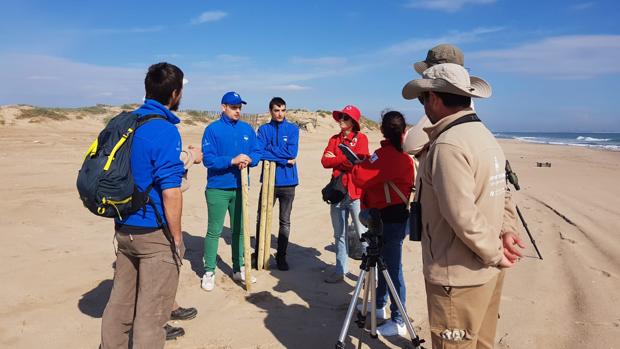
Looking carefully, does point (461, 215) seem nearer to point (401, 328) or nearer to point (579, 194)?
point (401, 328)

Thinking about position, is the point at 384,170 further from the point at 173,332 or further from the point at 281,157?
the point at 173,332

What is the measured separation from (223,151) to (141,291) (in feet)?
7.92

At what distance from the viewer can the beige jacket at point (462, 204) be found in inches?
86.3

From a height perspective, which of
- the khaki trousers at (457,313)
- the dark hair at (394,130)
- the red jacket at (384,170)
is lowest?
the khaki trousers at (457,313)

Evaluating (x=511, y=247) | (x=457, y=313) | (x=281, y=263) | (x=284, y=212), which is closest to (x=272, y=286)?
(x=281, y=263)

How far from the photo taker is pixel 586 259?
6.30 metres

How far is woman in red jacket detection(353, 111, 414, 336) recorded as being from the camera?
3713 mm

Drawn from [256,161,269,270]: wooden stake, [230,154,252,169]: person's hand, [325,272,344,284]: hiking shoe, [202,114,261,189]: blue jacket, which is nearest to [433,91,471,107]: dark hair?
[230,154,252,169]: person's hand

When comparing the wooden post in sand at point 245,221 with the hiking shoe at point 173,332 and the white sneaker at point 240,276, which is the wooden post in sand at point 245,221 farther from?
the hiking shoe at point 173,332

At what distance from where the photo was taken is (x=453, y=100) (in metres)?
2.41

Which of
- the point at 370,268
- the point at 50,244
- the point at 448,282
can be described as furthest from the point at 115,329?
the point at 50,244

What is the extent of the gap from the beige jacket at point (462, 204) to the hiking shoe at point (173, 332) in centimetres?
253

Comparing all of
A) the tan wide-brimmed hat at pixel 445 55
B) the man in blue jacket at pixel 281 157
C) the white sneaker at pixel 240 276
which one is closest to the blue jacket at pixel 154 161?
the tan wide-brimmed hat at pixel 445 55

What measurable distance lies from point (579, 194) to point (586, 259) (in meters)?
6.54
